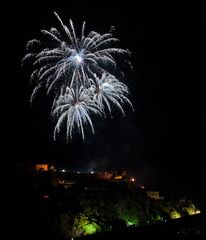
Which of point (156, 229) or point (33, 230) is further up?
point (33, 230)

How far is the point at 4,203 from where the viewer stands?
41.0m

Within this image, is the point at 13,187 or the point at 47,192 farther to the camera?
the point at 47,192

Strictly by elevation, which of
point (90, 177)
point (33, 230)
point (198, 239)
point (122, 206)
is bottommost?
point (198, 239)

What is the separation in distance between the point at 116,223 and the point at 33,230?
11.9 m

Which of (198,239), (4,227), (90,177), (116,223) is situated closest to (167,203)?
(90,177)

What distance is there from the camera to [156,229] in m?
13.6

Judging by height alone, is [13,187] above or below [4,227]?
above

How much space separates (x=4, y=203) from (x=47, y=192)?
8664 mm

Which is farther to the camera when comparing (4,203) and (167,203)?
(167,203)

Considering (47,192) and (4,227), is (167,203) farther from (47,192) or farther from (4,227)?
(4,227)

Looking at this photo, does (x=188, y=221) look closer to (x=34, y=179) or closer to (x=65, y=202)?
(x=65, y=202)

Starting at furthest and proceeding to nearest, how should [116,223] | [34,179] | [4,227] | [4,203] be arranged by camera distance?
1. [34,179]
2. [116,223]
3. [4,203]
4. [4,227]

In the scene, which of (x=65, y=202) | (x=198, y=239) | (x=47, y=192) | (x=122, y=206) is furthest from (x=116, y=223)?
(x=198, y=239)

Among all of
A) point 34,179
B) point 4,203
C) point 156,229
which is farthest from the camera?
point 34,179
